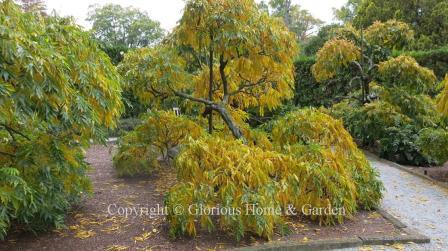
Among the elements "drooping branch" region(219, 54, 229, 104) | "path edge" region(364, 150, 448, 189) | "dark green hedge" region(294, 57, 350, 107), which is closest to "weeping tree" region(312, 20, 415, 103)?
"path edge" region(364, 150, 448, 189)

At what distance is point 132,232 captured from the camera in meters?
3.92

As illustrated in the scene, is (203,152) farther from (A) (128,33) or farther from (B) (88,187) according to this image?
(A) (128,33)

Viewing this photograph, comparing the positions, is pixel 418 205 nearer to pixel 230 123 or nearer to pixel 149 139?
pixel 230 123

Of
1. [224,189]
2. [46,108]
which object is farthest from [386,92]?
[46,108]

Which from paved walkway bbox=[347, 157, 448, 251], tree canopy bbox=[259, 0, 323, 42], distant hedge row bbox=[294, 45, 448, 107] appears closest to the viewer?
paved walkway bbox=[347, 157, 448, 251]

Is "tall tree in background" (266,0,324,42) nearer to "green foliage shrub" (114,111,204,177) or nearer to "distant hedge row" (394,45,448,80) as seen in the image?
"distant hedge row" (394,45,448,80)

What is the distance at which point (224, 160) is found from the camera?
4078mm

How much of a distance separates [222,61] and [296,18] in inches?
1199

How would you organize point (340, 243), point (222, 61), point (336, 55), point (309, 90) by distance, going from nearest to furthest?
point (340, 243), point (222, 61), point (336, 55), point (309, 90)

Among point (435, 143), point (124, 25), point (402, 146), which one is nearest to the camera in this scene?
point (435, 143)

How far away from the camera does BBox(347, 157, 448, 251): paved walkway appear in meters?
4.02

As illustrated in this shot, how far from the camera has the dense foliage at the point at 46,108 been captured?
8.16ft

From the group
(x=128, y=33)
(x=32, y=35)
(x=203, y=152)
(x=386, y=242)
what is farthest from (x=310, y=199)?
(x=128, y=33)

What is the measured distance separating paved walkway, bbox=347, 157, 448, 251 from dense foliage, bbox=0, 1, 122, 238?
2786mm
